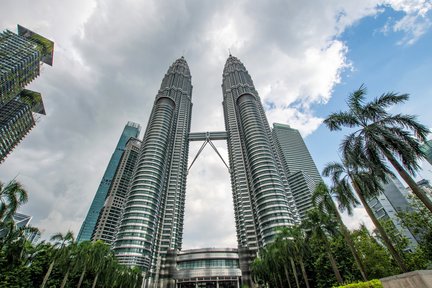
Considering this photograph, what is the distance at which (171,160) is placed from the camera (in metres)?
145

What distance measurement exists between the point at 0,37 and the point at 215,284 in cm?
16002

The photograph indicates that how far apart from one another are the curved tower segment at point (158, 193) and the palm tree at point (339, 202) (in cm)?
8172

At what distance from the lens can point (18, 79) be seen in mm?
102812

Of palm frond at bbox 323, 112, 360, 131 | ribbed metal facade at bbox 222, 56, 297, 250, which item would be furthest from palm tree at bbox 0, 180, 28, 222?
ribbed metal facade at bbox 222, 56, 297, 250

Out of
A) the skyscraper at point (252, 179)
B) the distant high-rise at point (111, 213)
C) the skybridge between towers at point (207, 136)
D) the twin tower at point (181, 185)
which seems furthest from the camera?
the skybridge between towers at point (207, 136)

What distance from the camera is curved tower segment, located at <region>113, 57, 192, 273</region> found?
9212 cm

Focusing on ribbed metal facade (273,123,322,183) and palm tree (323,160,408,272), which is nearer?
palm tree (323,160,408,272)

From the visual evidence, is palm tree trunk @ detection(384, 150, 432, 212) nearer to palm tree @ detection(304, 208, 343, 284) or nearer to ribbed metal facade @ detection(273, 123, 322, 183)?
palm tree @ detection(304, 208, 343, 284)

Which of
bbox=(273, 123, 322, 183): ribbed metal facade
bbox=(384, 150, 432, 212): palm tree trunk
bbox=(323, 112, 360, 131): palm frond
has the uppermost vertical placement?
bbox=(273, 123, 322, 183): ribbed metal facade

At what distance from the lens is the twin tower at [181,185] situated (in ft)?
314

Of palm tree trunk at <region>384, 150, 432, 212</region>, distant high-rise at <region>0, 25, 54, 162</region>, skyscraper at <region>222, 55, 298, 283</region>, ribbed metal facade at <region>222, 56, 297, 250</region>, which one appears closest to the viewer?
palm tree trunk at <region>384, 150, 432, 212</region>

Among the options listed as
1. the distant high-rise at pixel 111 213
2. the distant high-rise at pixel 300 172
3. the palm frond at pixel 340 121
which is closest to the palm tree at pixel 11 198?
the palm frond at pixel 340 121

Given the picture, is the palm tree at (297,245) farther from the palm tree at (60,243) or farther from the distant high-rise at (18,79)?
the distant high-rise at (18,79)

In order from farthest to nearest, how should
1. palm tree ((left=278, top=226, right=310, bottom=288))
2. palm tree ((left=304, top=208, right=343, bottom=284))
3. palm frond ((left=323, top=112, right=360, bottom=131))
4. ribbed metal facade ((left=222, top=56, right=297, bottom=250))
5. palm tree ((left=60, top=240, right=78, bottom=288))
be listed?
1. ribbed metal facade ((left=222, top=56, right=297, bottom=250))
2. palm tree ((left=278, top=226, right=310, bottom=288))
3. palm tree ((left=60, top=240, right=78, bottom=288))
4. palm tree ((left=304, top=208, right=343, bottom=284))
5. palm frond ((left=323, top=112, right=360, bottom=131))
